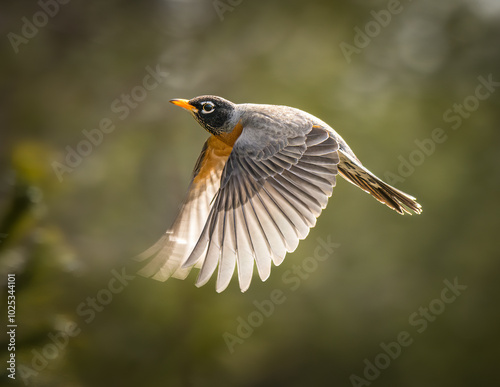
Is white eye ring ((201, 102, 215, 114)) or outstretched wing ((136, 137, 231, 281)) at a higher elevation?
white eye ring ((201, 102, 215, 114))

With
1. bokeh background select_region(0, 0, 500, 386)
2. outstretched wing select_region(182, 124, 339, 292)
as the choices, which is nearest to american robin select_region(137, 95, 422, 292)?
outstretched wing select_region(182, 124, 339, 292)

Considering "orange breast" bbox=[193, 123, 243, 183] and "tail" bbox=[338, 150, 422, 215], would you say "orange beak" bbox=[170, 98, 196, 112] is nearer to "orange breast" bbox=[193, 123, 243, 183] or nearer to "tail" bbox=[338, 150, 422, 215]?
"orange breast" bbox=[193, 123, 243, 183]

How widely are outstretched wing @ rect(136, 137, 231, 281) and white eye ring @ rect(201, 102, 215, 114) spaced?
1.14ft

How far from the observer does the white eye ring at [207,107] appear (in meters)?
3.81

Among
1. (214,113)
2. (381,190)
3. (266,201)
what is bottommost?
(266,201)

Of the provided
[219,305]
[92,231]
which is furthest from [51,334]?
[92,231]

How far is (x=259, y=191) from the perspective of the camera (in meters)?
3.55

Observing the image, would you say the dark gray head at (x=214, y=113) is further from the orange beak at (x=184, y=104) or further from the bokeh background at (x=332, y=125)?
the bokeh background at (x=332, y=125)

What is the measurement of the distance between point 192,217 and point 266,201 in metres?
0.99

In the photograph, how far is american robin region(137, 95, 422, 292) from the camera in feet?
10.5

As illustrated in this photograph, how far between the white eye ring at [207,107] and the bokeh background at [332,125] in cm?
416

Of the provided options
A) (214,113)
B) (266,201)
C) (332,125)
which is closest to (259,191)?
(266,201)

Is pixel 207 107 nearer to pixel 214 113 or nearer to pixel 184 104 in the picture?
pixel 214 113

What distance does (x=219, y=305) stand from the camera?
7055 millimetres
